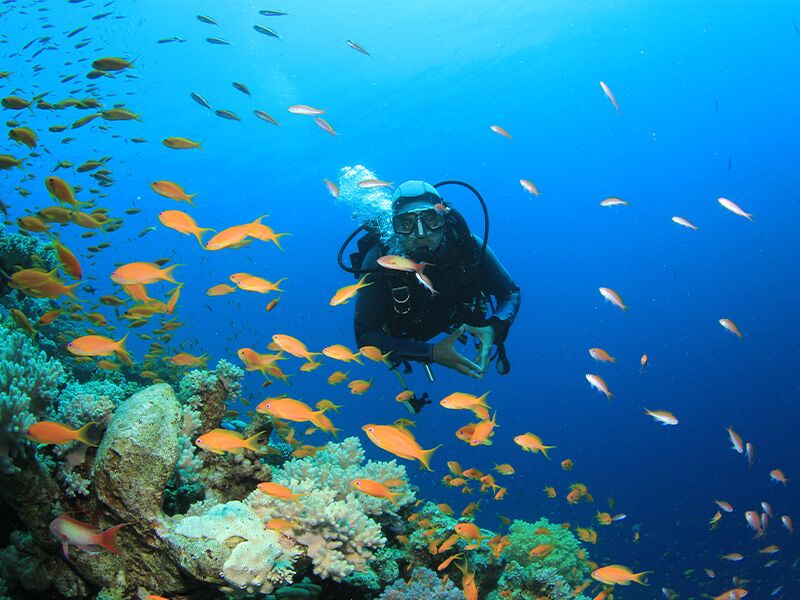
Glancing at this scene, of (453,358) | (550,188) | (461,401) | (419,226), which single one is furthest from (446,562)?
(550,188)

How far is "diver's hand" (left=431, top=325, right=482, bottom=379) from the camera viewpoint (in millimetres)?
5203

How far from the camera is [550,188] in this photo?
65500 mm

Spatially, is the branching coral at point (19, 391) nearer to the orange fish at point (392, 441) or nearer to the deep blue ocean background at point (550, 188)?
the orange fish at point (392, 441)

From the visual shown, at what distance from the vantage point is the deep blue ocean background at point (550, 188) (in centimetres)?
3092

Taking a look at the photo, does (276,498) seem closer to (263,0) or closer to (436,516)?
(436,516)

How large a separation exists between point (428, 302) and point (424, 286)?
0.32 m

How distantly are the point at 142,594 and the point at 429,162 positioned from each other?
5168cm

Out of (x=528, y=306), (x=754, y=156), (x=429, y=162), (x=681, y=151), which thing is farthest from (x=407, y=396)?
(x=528, y=306)

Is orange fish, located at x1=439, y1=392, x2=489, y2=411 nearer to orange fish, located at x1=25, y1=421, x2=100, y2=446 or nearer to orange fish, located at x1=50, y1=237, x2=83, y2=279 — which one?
orange fish, located at x1=25, y1=421, x2=100, y2=446

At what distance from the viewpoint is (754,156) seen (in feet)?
205

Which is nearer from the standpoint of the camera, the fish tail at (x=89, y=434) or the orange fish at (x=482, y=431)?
the fish tail at (x=89, y=434)

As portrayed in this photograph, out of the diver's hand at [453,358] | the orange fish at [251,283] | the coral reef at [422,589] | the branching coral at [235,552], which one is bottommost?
the coral reef at [422,589]

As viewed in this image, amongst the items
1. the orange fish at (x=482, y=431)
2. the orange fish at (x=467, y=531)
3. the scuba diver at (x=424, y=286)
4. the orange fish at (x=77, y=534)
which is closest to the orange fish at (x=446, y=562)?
the orange fish at (x=467, y=531)

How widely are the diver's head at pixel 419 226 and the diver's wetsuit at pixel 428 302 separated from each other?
8.3 inches
